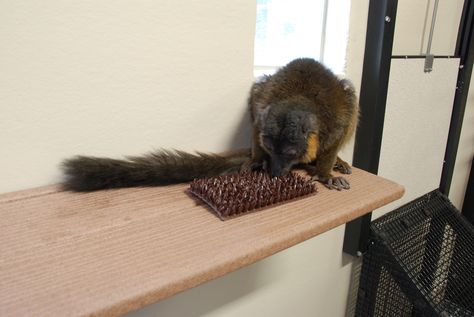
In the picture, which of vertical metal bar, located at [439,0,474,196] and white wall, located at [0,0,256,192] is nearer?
white wall, located at [0,0,256,192]

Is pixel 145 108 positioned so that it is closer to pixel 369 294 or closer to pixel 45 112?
pixel 45 112

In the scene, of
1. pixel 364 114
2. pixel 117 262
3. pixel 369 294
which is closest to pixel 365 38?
pixel 364 114

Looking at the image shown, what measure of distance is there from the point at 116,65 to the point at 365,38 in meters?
0.73

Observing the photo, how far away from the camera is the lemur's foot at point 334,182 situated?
30.8 inches

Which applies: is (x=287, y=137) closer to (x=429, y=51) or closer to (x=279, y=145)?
(x=279, y=145)

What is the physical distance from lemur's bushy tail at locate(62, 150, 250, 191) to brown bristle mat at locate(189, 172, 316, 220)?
0.13 feet

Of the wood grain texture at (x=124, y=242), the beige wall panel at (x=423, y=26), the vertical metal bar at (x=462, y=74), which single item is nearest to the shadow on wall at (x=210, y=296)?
the wood grain texture at (x=124, y=242)

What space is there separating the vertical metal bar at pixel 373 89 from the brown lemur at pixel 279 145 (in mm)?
205

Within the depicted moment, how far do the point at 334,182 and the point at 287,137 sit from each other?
167 millimetres

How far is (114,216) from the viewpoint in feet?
1.95

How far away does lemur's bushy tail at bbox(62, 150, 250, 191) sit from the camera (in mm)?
649

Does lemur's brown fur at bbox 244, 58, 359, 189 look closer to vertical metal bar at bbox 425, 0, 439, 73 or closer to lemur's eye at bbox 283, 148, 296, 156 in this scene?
lemur's eye at bbox 283, 148, 296, 156

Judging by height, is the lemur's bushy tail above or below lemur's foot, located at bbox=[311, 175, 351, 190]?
above

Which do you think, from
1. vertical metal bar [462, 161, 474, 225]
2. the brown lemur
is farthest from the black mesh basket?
vertical metal bar [462, 161, 474, 225]
